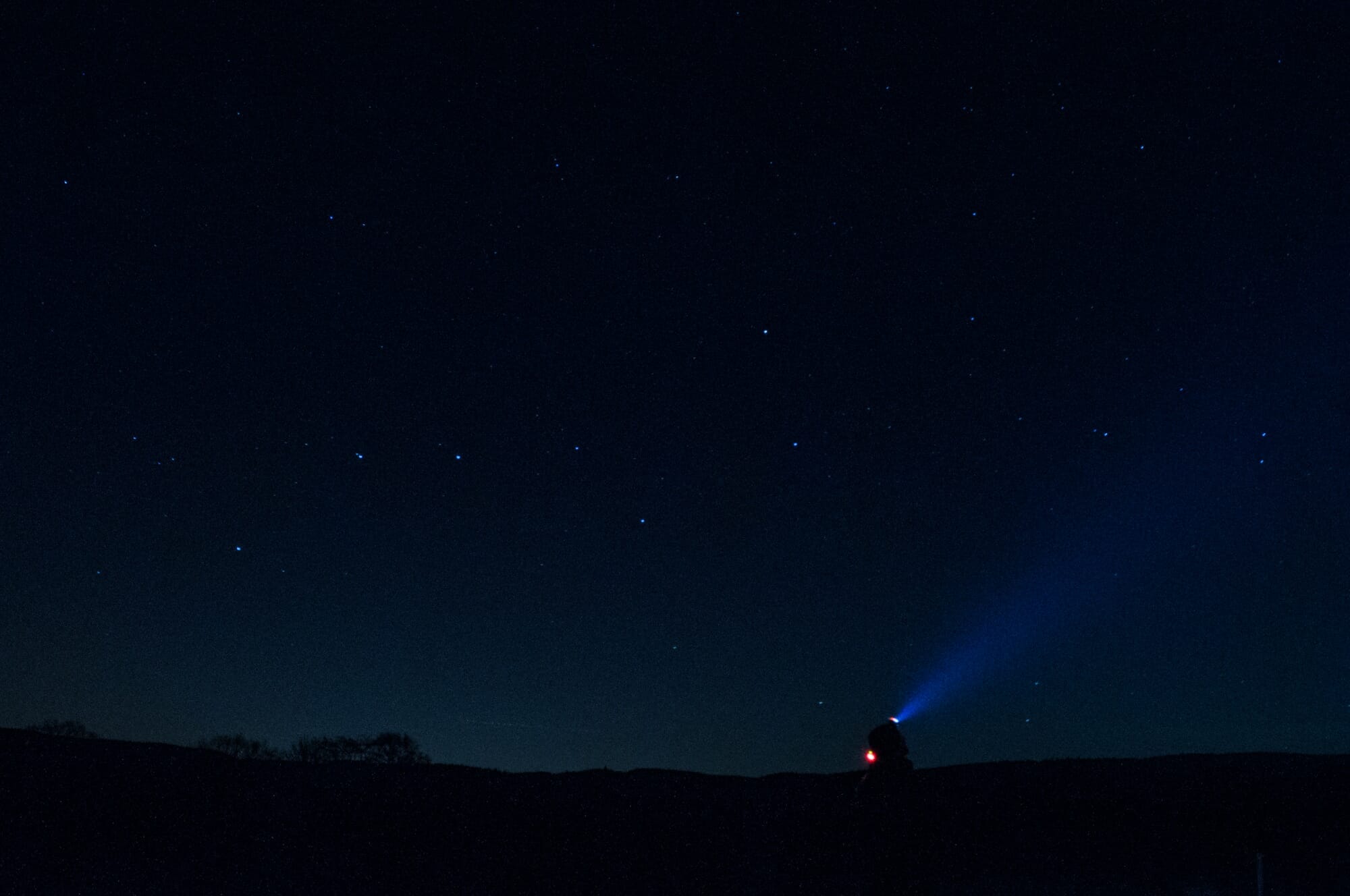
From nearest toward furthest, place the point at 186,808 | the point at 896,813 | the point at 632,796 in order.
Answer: the point at 896,813 < the point at 186,808 < the point at 632,796

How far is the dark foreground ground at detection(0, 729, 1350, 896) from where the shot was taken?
11.3 metres

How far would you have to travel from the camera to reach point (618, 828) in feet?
41.9

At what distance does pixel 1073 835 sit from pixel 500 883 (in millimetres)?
7558

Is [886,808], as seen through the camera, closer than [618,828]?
Yes

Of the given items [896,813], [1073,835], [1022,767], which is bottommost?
[896,813]

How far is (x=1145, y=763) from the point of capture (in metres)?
14.1

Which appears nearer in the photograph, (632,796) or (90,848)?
(90,848)

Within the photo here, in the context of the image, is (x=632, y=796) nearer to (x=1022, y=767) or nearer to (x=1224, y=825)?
(x=1022, y=767)

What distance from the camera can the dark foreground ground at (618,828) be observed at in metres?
11.3

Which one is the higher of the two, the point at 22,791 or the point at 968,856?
the point at 968,856

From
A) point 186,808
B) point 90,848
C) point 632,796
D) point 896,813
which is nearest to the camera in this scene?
point 896,813

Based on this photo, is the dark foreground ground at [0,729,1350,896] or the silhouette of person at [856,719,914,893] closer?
the silhouette of person at [856,719,914,893]

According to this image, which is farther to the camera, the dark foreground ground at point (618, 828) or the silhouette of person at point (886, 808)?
the dark foreground ground at point (618, 828)

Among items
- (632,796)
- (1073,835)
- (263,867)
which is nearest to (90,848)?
(263,867)
